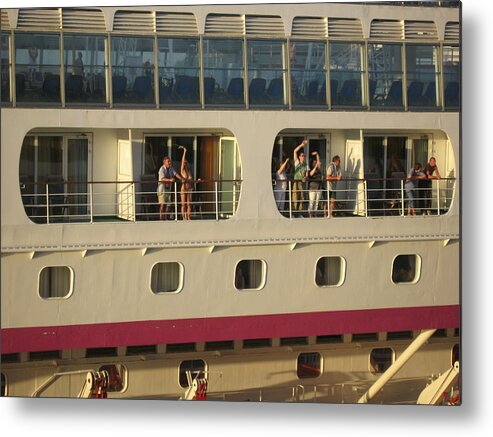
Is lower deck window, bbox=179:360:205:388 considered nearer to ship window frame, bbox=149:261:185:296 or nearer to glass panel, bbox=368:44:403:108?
ship window frame, bbox=149:261:185:296

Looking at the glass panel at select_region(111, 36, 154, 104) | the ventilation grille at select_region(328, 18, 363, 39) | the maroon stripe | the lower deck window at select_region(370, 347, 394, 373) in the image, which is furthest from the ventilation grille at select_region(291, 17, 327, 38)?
the lower deck window at select_region(370, 347, 394, 373)

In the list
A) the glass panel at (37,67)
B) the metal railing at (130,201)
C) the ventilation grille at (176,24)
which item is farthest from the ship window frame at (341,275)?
the glass panel at (37,67)

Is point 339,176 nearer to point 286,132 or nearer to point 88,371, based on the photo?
point 286,132

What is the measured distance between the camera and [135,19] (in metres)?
8.66

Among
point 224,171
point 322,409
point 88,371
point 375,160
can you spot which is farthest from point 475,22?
point 88,371

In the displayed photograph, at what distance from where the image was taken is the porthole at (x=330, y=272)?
881 centimetres

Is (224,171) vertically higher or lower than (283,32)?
lower

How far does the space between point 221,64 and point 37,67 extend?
1.07 m

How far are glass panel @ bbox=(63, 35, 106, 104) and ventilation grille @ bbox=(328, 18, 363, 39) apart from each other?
1331mm

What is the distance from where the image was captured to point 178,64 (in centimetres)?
869

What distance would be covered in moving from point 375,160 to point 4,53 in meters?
2.26

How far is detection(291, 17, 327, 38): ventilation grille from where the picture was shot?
863cm

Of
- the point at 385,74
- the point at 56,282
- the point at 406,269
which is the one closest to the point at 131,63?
the point at 56,282

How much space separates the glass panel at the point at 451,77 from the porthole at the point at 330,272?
3.75 ft
